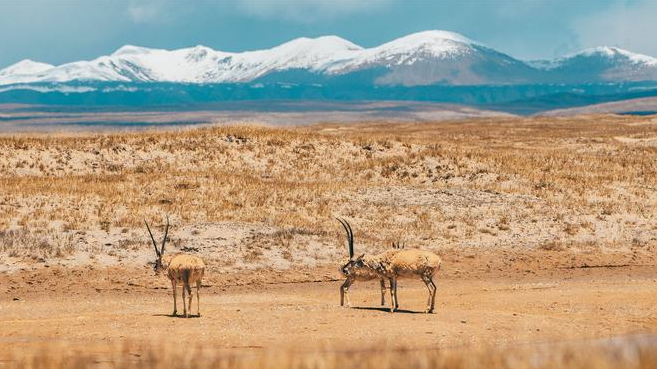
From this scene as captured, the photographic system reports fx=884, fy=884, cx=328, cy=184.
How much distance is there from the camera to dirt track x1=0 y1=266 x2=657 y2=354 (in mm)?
14164

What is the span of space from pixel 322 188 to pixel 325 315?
66.9 ft

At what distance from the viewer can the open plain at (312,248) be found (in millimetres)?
12875

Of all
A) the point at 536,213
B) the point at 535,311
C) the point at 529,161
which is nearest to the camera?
the point at 535,311

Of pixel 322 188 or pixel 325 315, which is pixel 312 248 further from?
pixel 325 315

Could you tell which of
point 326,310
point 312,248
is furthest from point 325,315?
point 312,248

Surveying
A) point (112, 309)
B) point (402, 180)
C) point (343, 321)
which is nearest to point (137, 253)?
point (112, 309)

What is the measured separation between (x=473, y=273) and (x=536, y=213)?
8073 mm

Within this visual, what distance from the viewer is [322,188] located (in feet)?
120

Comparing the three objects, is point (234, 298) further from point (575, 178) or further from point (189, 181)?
point (575, 178)

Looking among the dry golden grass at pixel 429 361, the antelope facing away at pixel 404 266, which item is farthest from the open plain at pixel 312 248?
the antelope facing away at pixel 404 266

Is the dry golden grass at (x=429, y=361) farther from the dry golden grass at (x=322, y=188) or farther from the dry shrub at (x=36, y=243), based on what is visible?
the dry golden grass at (x=322, y=188)

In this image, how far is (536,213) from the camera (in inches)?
1308

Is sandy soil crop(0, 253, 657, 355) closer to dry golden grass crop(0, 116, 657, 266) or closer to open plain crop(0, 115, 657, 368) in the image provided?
open plain crop(0, 115, 657, 368)

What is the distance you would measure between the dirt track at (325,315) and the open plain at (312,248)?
8cm
